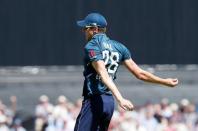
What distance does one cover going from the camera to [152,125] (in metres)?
15.3

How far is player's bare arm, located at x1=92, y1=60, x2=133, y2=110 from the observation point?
661 centimetres

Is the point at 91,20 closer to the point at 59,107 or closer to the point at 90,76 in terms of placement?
the point at 90,76

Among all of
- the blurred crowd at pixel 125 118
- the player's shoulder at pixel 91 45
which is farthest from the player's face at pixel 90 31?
the blurred crowd at pixel 125 118

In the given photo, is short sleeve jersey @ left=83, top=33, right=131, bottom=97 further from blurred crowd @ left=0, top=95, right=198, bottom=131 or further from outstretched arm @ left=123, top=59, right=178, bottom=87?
blurred crowd @ left=0, top=95, right=198, bottom=131

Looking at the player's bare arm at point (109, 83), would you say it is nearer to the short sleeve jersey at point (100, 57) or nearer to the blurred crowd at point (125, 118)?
the short sleeve jersey at point (100, 57)

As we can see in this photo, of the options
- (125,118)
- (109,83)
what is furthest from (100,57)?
(125,118)

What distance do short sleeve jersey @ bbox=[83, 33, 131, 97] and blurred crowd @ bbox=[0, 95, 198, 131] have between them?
6.18 meters

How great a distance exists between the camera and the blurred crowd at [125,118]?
1421cm

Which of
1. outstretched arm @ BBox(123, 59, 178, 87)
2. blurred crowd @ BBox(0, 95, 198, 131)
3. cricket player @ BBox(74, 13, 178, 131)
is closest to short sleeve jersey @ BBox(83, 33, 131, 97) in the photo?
cricket player @ BBox(74, 13, 178, 131)

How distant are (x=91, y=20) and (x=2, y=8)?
1498cm

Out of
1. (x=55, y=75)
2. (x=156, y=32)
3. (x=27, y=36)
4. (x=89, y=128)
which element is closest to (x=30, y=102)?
(x=55, y=75)

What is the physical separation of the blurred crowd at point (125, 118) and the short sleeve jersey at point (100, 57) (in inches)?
243

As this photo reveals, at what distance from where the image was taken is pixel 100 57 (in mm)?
6957

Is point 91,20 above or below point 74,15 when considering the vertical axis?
above
